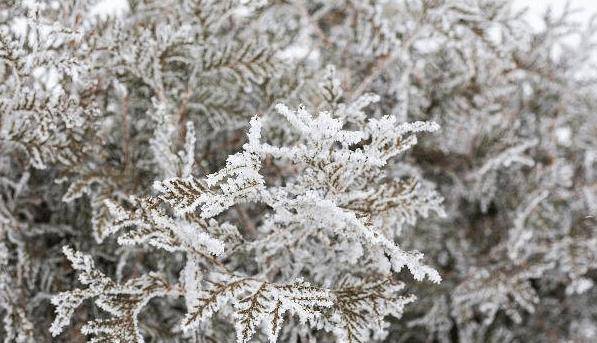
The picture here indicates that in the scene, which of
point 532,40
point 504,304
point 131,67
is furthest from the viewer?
point 532,40

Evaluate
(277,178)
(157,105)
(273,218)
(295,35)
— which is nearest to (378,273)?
(273,218)

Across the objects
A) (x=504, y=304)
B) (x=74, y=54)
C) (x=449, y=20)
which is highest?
(x=449, y=20)

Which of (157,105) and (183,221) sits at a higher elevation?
(157,105)

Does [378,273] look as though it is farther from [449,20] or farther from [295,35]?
[295,35]

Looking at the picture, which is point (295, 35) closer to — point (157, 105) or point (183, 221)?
point (157, 105)

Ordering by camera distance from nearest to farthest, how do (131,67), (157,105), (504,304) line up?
(157,105)
(131,67)
(504,304)

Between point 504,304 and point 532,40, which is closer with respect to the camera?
point 504,304

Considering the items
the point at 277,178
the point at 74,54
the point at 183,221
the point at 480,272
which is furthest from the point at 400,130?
the point at 480,272
